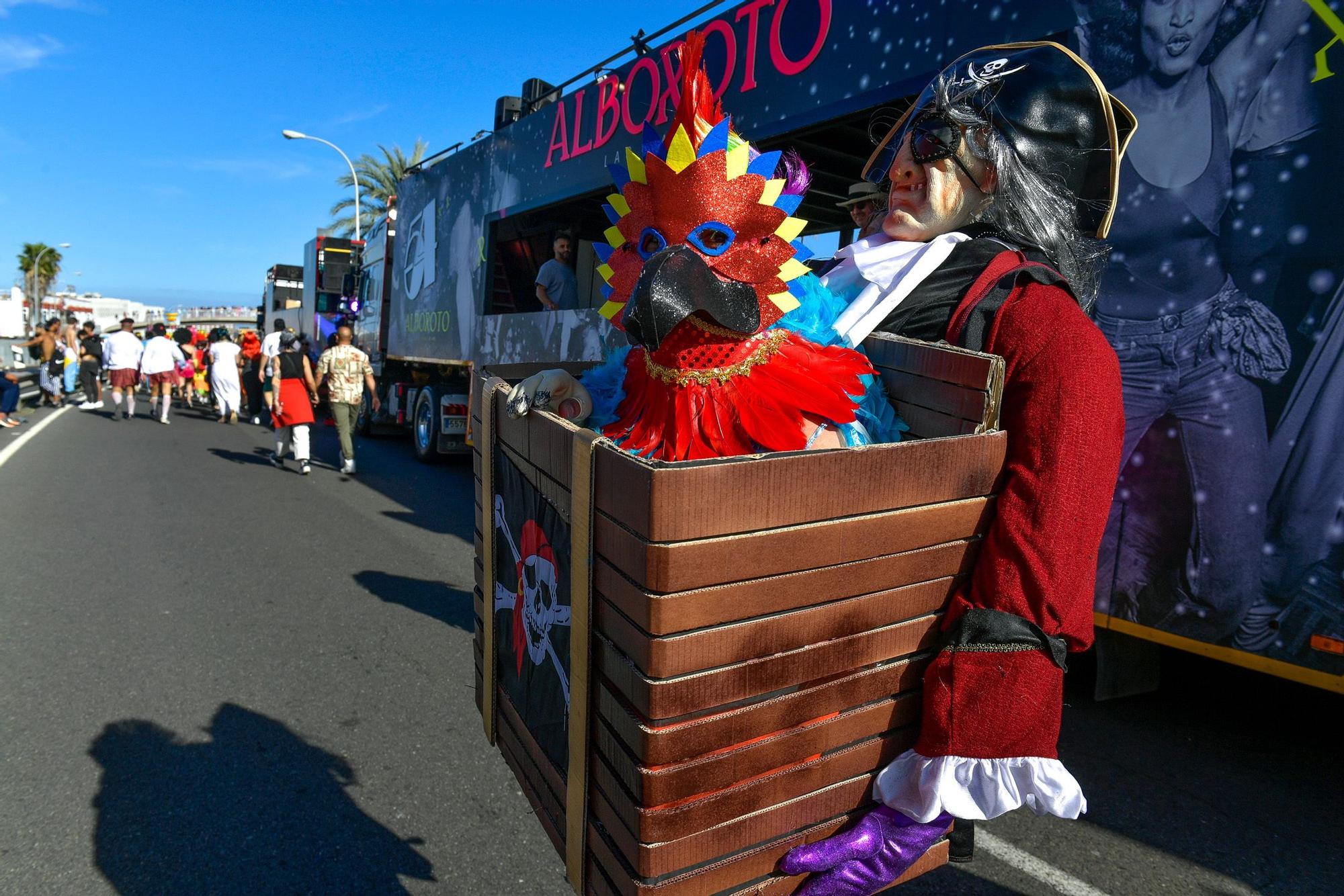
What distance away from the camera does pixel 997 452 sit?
1.30 metres


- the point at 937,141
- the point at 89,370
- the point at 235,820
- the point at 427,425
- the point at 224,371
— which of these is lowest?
the point at 235,820

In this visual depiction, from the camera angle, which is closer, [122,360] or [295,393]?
[295,393]

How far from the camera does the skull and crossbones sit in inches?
55.5

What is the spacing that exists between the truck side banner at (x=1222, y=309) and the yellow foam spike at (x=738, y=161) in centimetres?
230

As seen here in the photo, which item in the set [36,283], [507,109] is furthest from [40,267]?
[507,109]

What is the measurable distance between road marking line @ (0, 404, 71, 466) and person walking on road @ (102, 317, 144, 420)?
1.07 meters

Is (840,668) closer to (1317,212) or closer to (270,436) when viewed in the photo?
(1317,212)

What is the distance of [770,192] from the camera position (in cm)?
154

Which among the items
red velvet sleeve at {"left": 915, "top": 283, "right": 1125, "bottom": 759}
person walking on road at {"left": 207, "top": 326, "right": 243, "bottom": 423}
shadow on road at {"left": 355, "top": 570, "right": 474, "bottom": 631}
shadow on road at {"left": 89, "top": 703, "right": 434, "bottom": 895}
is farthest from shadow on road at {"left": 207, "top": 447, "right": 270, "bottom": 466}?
red velvet sleeve at {"left": 915, "top": 283, "right": 1125, "bottom": 759}

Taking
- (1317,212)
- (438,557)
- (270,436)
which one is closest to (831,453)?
(1317,212)

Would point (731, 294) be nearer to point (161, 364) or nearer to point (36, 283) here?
point (161, 364)

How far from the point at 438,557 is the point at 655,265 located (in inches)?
202

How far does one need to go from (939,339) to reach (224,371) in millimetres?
14471

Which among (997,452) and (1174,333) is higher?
(1174,333)
